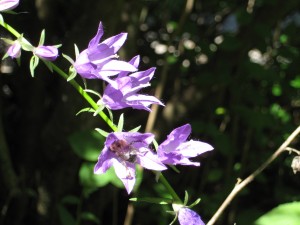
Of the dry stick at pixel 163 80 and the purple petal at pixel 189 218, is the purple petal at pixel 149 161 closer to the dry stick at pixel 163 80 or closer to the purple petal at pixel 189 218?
the purple petal at pixel 189 218

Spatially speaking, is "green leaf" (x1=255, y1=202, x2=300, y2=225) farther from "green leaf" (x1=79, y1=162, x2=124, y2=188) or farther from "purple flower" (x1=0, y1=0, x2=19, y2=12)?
"purple flower" (x1=0, y1=0, x2=19, y2=12)

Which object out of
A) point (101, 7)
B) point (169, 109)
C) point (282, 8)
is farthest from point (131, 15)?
point (282, 8)

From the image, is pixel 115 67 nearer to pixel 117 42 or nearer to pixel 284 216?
pixel 117 42

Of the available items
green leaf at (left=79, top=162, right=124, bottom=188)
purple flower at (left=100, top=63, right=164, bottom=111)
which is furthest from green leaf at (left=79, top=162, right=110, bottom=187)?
purple flower at (left=100, top=63, right=164, bottom=111)

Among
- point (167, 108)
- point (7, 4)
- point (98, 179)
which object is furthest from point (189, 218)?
point (167, 108)

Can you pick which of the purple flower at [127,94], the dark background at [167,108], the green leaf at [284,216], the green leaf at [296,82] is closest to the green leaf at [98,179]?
the dark background at [167,108]

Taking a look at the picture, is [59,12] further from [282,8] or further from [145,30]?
[282,8]
